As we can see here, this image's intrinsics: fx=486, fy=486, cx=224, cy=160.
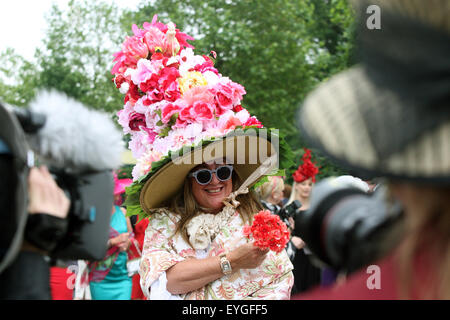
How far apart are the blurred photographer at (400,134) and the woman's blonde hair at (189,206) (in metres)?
1.98

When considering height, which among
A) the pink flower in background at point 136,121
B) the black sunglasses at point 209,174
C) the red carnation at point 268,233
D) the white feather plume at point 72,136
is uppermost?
the pink flower in background at point 136,121

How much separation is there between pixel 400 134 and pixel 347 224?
0.25 meters

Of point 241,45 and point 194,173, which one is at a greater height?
point 241,45

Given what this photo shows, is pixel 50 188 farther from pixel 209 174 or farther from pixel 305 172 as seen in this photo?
pixel 305 172

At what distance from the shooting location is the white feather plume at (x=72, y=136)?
1.37m

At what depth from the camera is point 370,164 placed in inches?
29.9

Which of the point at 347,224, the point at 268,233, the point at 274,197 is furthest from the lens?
the point at 274,197

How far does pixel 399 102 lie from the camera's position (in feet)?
2.39

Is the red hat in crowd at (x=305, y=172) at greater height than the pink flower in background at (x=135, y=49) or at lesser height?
lesser

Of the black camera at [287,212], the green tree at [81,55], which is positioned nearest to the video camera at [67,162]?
the black camera at [287,212]

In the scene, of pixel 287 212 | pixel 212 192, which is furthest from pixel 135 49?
pixel 287 212

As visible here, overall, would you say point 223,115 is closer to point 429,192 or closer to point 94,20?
point 429,192

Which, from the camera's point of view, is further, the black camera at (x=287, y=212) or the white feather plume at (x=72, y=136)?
the black camera at (x=287, y=212)

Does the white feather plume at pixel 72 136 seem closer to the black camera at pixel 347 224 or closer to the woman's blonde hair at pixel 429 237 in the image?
the black camera at pixel 347 224
